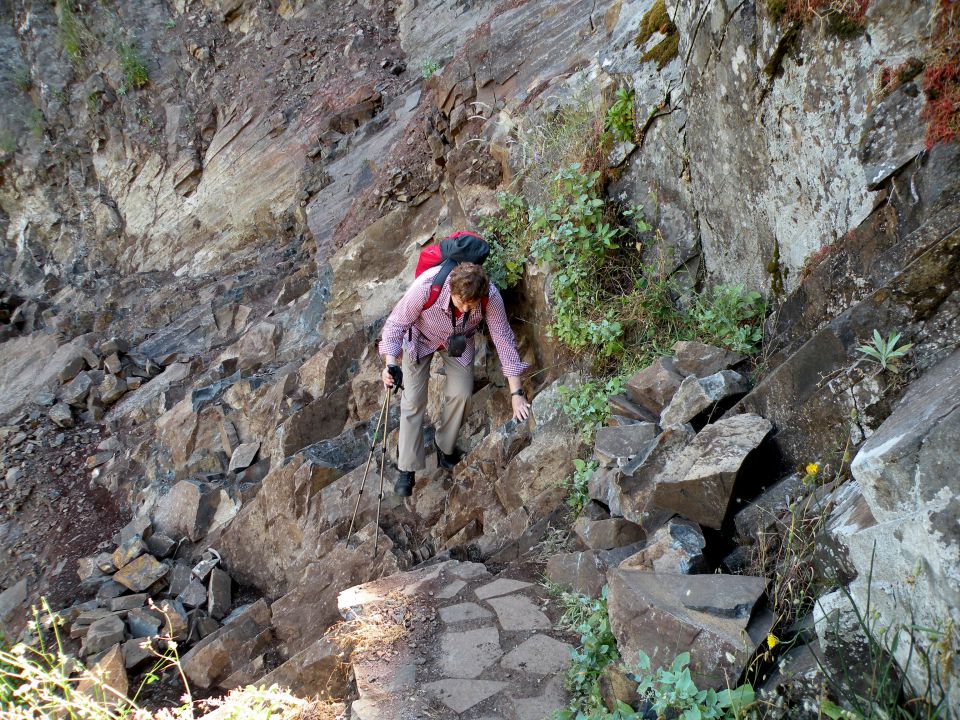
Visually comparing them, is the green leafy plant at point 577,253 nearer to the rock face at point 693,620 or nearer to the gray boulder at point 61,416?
the rock face at point 693,620

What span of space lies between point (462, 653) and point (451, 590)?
2.40 feet

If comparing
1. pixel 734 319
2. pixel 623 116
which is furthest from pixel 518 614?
pixel 623 116

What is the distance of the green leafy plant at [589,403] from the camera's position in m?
5.09

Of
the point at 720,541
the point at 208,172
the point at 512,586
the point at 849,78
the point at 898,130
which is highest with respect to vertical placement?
the point at 208,172

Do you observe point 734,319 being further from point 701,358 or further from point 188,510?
point 188,510

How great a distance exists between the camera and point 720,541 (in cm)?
351

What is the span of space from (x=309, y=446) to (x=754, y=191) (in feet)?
17.7

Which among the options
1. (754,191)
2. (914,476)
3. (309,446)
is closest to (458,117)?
(309,446)

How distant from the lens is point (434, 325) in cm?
604

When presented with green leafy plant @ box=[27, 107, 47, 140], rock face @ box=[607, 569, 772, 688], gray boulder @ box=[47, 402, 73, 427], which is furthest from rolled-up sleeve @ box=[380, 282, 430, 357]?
green leafy plant @ box=[27, 107, 47, 140]

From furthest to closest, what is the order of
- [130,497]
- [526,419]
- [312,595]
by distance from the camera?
[130,497]
[312,595]
[526,419]

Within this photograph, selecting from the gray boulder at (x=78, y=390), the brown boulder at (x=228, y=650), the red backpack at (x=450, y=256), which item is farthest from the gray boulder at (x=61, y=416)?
the red backpack at (x=450, y=256)

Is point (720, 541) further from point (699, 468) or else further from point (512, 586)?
point (512, 586)

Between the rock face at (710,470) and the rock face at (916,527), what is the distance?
3.10 feet
